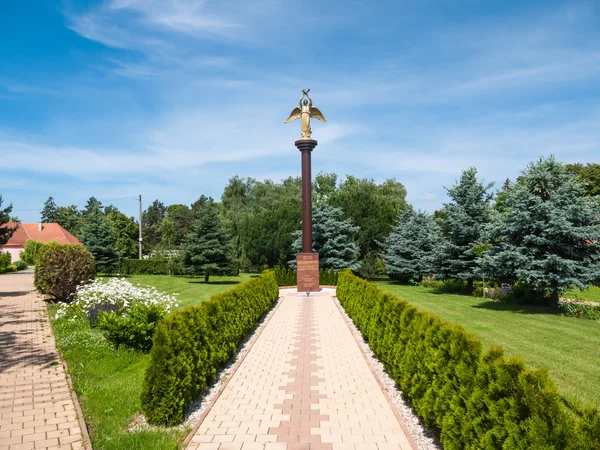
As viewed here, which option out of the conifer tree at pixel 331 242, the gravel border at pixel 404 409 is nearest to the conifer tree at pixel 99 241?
the conifer tree at pixel 331 242

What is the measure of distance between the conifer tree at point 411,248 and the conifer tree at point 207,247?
1061 centimetres

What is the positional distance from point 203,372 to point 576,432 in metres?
5.02

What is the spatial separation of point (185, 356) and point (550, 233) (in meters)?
12.7

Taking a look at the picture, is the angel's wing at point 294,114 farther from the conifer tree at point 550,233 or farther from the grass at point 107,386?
the grass at point 107,386

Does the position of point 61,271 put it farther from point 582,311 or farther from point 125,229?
point 125,229

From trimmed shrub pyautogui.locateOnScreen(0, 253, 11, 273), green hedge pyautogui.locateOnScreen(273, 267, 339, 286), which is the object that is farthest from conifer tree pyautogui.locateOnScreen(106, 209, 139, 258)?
green hedge pyautogui.locateOnScreen(273, 267, 339, 286)

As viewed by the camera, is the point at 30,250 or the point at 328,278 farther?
the point at 30,250

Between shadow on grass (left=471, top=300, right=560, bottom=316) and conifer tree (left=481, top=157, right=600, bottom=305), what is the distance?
522 mm

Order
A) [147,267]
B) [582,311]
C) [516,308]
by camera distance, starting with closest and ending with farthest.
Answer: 1. [582,311]
2. [516,308]
3. [147,267]

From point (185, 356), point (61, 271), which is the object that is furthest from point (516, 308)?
point (61, 271)

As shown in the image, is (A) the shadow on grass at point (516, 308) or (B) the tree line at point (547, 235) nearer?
(B) the tree line at point (547, 235)

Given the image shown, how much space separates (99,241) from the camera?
1207 inches

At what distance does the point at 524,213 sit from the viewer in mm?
14164

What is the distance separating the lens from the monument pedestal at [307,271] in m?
20.7
